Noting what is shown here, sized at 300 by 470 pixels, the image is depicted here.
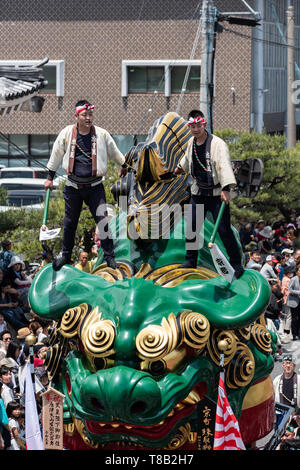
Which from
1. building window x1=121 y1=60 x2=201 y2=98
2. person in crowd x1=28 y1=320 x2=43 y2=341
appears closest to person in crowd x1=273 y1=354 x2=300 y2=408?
person in crowd x1=28 y1=320 x2=43 y2=341

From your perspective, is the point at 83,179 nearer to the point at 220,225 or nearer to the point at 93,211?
the point at 93,211

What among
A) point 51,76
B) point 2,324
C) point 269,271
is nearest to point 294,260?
point 269,271

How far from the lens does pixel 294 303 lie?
17375 mm

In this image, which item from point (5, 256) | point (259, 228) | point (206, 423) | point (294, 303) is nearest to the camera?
point (206, 423)

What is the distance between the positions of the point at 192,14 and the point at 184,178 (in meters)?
25.9

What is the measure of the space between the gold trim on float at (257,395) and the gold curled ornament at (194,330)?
83cm

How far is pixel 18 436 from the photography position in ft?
34.5

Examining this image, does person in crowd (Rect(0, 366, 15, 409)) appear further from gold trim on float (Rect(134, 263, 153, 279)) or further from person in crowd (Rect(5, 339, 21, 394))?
gold trim on float (Rect(134, 263, 153, 279))

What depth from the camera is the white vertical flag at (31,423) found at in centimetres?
865

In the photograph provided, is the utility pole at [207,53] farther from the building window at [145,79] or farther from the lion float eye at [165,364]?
the building window at [145,79]

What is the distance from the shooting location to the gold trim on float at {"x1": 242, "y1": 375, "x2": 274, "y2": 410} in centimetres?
855

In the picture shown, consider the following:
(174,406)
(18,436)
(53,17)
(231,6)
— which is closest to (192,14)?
(231,6)

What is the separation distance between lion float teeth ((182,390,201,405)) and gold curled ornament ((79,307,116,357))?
0.72 m

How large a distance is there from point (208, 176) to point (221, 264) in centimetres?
83
